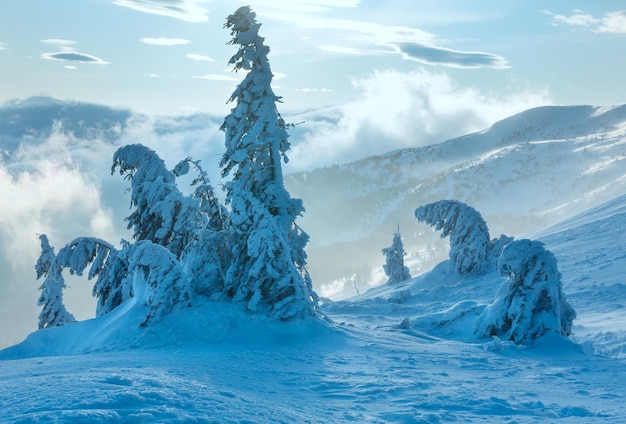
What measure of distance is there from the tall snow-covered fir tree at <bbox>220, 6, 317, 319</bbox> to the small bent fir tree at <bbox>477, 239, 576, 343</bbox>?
6433 millimetres

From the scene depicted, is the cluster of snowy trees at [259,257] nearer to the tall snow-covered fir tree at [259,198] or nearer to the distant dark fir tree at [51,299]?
the tall snow-covered fir tree at [259,198]

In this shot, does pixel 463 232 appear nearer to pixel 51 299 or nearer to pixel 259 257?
pixel 259 257

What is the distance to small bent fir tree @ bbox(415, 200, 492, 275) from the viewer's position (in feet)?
104

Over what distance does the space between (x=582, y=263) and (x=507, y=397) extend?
61.4 ft

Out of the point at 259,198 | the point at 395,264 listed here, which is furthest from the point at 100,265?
the point at 395,264

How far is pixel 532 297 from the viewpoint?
694 inches

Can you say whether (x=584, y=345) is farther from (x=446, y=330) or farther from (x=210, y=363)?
(x=210, y=363)

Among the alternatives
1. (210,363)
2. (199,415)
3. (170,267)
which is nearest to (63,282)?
(170,267)

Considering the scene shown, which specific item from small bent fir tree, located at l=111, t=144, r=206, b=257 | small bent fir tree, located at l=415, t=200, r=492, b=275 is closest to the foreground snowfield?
small bent fir tree, located at l=111, t=144, r=206, b=257

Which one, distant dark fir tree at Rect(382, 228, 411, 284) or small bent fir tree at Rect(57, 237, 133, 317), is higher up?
small bent fir tree at Rect(57, 237, 133, 317)

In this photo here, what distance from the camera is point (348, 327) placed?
18.6m

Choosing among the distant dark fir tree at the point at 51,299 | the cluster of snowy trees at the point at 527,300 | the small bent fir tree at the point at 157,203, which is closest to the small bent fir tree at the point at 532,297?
the cluster of snowy trees at the point at 527,300

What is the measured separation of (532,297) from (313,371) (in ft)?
28.8

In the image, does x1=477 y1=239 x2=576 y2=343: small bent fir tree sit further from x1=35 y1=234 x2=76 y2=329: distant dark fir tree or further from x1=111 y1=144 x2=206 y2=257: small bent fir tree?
x1=35 y1=234 x2=76 y2=329: distant dark fir tree
